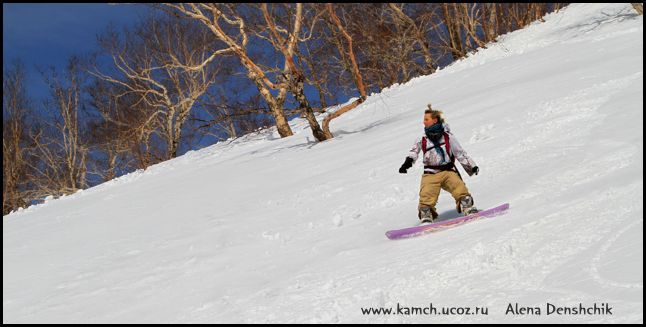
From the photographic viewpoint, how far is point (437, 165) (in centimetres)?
575

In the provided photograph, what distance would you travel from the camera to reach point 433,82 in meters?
17.3

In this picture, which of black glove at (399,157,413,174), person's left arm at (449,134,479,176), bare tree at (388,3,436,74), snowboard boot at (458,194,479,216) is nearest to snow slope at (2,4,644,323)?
snowboard boot at (458,194,479,216)

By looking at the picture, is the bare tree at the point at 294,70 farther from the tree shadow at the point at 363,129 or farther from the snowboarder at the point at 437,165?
the snowboarder at the point at 437,165

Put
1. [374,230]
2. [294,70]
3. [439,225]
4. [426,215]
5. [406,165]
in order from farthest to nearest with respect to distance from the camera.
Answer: [294,70] < [374,230] < [406,165] < [426,215] < [439,225]

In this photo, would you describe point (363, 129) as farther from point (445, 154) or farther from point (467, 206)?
point (467, 206)

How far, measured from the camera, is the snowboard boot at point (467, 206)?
5.39m

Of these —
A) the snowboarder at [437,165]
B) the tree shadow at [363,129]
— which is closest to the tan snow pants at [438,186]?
the snowboarder at [437,165]

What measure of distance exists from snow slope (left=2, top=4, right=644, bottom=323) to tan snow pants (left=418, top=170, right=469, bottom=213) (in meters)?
0.43

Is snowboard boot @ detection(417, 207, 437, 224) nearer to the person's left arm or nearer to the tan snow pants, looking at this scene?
the tan snow pants

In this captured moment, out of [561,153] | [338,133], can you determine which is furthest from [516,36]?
[561,153]

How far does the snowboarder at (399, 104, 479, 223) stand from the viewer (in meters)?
5.60

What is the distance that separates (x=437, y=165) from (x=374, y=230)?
2.93ft

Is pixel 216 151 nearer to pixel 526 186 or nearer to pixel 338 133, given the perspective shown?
pixel 338 133

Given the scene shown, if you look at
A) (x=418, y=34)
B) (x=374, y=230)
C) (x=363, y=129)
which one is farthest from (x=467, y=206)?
(x=418, y=34)
